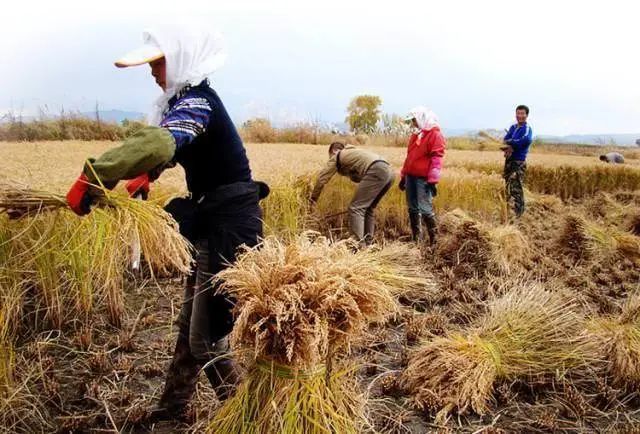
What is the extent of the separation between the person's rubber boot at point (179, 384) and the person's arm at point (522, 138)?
20.9ft

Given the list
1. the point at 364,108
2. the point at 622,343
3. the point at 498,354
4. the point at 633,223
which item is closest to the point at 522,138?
the point at 633,223

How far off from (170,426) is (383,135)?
15.3m

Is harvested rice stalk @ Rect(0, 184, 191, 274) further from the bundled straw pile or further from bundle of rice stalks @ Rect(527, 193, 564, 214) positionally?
bundle of rice stalks @ Rect(527, 193, 564, 214)

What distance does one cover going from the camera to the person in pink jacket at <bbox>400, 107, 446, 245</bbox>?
6383 mm

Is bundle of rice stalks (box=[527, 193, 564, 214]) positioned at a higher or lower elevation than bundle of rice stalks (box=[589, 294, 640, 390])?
lower

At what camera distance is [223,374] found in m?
2.52

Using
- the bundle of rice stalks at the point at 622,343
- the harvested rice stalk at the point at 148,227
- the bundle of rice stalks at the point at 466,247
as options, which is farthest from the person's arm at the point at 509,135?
the harvested rice stalk at the point at 148,227

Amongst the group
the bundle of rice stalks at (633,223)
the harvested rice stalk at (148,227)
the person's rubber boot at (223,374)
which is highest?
the harvested rice stalk at (148,227)

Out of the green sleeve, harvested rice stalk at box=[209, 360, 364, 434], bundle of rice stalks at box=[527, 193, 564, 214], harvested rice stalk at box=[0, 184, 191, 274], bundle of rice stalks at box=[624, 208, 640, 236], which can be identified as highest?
the green sleeve

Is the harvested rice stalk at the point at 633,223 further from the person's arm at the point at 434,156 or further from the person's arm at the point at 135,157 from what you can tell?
the person's arm at the point at 135,157

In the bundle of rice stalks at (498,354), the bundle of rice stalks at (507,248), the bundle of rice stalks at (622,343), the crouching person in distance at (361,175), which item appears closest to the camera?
the bundle of rice stalks at (498,354)

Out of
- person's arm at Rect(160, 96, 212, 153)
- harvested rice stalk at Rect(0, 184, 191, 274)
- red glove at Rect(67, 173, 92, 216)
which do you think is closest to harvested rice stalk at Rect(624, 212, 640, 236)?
person's arm at Rect(160, 96, 212, 153)

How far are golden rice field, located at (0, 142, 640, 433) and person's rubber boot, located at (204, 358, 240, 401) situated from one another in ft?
0.41

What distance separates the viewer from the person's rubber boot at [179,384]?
2673 millimetres
